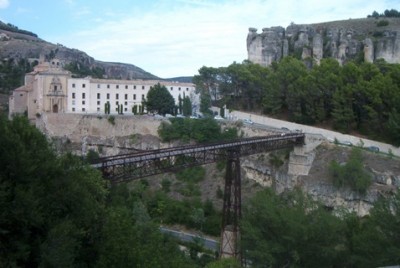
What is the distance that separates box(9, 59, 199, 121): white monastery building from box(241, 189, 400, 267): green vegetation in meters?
35.4

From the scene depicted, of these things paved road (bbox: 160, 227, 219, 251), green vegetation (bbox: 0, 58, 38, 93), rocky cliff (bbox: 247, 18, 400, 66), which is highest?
rocky cliff (bbox: 247, 18, 400, 66)

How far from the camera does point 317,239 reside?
22094mm

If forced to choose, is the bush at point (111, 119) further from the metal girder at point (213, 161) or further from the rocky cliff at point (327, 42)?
the rocky cliff at point (327, 42)

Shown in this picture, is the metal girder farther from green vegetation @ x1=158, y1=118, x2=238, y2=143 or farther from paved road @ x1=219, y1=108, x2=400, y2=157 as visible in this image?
green vegetation @ x1=158, y1=118, x2=238, y2=143

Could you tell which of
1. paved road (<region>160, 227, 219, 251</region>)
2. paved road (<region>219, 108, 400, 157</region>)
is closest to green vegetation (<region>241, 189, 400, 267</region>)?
paved road (<region>160, 227, 219, 251</region>)

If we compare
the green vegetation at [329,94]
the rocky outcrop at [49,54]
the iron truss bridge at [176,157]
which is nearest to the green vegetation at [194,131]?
the green vegetation at [329,94]

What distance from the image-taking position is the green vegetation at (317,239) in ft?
69.3

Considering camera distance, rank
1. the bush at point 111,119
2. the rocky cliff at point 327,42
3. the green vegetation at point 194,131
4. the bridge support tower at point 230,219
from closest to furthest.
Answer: the bridge support tower at point 230,219 < the green vegetation at point 194,131 < the bush at point 111,119 < the rocky cliff at point 327,42

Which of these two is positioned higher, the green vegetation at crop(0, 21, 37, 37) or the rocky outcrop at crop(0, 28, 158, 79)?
the green vegetation at crop(0, 21, 37, 37)

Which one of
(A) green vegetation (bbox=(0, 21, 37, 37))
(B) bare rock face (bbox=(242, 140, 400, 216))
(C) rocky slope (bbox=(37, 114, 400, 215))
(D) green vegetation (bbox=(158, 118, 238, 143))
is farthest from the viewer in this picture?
(A) green vegetation (bbox=(0, 21, 37, 37))

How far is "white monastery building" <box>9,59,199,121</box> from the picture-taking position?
5500cm

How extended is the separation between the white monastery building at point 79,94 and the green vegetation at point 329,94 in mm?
9452

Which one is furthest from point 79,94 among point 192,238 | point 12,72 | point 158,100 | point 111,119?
point 12,72

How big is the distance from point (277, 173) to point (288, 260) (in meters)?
17.7
